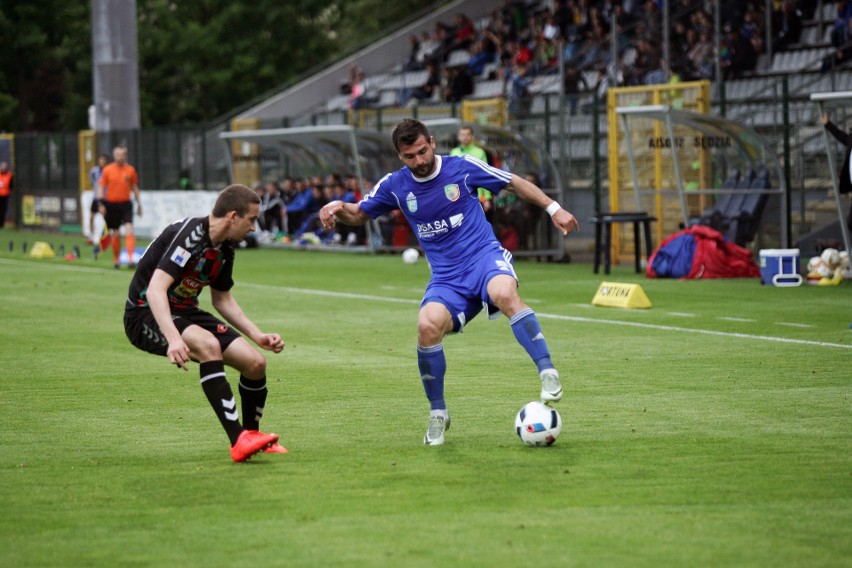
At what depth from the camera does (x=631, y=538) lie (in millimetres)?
5691

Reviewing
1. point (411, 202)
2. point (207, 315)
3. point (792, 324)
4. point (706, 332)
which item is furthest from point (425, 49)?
point (207, 315)

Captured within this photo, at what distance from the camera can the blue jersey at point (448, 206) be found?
8352 mm

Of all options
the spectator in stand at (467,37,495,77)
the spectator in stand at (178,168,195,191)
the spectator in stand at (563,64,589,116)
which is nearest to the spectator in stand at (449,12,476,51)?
the spectator in stand at (467,37,495,77)

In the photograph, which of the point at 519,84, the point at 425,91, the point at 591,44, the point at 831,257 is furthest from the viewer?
the point at 425,91

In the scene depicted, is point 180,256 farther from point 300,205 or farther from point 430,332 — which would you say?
point 300,205

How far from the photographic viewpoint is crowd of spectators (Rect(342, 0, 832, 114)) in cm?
2955

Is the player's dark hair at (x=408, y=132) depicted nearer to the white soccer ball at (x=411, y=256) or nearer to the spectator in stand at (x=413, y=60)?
the white soccer ball at (x=411, y=256)

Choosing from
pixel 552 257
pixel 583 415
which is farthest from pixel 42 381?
pixel 552 257

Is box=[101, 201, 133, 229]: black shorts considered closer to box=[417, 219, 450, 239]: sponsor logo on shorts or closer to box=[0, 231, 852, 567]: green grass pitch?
box=[0, 231, 852, 567]: green grass pitch

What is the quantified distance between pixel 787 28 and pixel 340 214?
2396cm

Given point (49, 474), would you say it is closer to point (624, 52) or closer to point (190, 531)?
point (190, 531)

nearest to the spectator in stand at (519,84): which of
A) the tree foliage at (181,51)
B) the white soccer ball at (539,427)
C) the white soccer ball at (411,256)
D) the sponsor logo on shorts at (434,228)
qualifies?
the white soccer ball at (411,256)

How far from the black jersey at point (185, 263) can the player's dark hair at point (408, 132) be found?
120cm

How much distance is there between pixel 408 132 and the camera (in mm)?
8008
